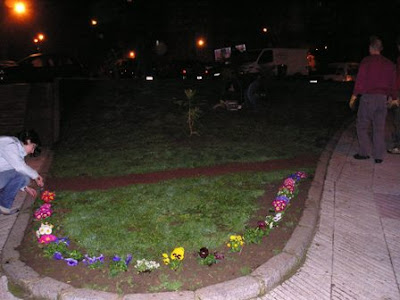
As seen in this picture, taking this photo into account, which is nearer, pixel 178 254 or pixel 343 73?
pixel 178 254

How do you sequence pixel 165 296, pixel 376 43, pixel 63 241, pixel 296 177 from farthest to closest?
pixel 376 43, pixel 296 177, pixel 63 241, pixel 165 296

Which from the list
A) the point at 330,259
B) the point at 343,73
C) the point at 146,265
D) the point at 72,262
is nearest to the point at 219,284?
the point at 146,265

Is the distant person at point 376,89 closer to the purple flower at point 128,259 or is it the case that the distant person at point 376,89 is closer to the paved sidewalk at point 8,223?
the purple flower at point 128,259

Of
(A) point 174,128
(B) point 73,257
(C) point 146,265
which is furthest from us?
(A) point 174,128

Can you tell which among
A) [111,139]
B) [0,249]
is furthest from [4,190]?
[111,139]

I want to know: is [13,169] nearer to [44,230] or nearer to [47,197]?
[47,197]

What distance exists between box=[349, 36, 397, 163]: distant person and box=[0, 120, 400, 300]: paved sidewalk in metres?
1.08

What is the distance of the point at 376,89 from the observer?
6.37 meters

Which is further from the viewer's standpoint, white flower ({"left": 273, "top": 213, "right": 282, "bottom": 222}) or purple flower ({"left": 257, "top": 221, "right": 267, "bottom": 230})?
white flower ({"left": 273, "top": 213, "right": 282, "bottom": 222})

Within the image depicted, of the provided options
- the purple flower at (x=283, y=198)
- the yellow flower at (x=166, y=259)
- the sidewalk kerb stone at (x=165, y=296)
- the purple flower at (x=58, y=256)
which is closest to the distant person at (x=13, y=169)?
the purple flower at (x=58, y=256)

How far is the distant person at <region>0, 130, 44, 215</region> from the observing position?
15.3 feet

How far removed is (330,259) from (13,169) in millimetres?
4099

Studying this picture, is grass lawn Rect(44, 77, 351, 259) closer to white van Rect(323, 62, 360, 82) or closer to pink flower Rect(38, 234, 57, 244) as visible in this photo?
pink flower Rect(38, 234, 57, 244)

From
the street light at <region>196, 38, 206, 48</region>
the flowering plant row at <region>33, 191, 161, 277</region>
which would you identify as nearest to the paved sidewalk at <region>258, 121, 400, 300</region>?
the flowering plant row at <region>33, 191, 161, 277</region>
